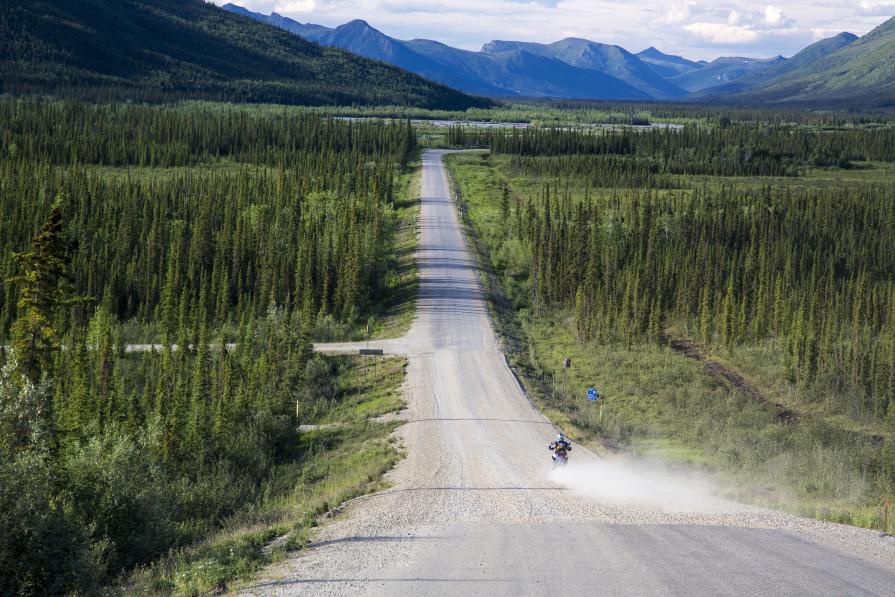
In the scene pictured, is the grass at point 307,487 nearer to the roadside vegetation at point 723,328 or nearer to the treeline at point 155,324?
the treeline at point 155,324

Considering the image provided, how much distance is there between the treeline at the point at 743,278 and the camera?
64.9 m

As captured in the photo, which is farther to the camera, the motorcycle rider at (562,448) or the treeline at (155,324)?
the motorcycle rider at (562,448)

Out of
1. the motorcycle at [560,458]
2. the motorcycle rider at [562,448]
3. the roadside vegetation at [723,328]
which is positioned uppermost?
the motorcycle rider at [562,448]

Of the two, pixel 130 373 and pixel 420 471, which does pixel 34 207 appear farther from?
pixel 420 471

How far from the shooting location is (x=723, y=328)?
71.6 m

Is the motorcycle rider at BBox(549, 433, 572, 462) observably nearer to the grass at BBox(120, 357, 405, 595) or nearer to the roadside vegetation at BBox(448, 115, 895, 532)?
the roadside vegetation at BBox(448, 115, 895, 532)

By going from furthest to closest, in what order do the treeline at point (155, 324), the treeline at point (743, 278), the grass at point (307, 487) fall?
the treeline at point (743, 278), the treeline at point (155, 324), the grass at point (307, 487)

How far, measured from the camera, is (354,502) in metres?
29.1

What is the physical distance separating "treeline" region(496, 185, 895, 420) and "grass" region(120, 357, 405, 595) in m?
21.5

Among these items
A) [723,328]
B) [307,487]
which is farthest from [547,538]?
[723,328]

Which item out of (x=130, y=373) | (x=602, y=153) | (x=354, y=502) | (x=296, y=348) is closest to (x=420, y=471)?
(x=354, y=502)

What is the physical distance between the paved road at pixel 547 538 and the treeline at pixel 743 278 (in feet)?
104

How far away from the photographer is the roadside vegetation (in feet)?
134

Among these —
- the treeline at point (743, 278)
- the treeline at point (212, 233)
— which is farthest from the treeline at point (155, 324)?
the treeline at point (743, 278)
